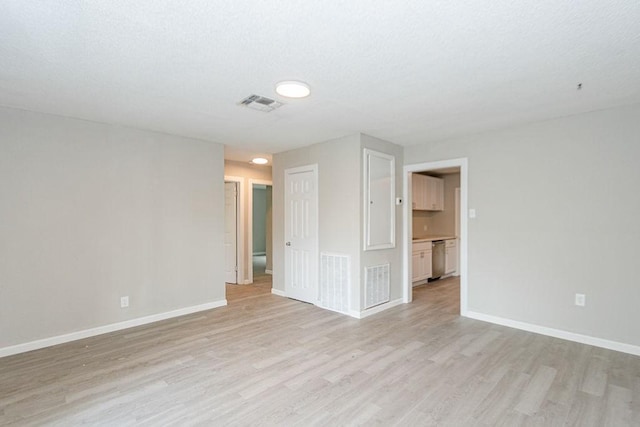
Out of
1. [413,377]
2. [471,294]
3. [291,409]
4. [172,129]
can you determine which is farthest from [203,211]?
[471,294]

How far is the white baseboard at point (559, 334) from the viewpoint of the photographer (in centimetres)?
307

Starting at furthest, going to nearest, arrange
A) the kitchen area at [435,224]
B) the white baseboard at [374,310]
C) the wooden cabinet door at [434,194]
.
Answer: the wooden cabinet door at [434,194] < the kitchen area at [435,224] < the white baseboard at [374,310]

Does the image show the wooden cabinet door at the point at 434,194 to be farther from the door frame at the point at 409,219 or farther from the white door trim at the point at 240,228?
the white door trim at the point at 240,228

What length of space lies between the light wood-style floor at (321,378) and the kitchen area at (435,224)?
7.23 feet

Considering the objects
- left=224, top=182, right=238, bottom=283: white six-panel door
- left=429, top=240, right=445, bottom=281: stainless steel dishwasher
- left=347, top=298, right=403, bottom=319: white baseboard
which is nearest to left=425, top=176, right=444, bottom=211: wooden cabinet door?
left=429, top=240, right=445, bottom=281: stainless steel dishwasher

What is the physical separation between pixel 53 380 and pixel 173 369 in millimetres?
901

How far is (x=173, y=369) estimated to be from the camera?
2.73 m

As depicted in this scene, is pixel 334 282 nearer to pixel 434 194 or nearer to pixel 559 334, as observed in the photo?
pixel 559 334

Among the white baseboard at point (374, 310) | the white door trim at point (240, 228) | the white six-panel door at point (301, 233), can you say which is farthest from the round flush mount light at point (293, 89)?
the white door trim at point (240, 228)

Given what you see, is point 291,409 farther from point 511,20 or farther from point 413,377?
point 511,20

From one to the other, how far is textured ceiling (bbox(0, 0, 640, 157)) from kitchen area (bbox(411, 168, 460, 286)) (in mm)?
3013

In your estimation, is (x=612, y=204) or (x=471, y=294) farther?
(x=471, y=294)

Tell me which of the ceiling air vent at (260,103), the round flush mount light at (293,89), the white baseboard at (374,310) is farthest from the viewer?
the white baseboard at (374,310)

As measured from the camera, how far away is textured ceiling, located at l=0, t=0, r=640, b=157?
169cm
